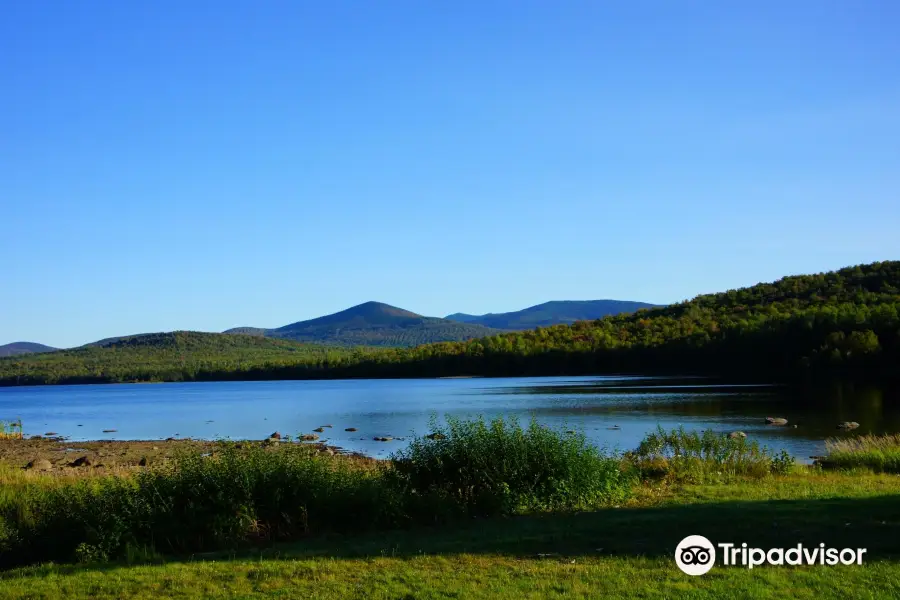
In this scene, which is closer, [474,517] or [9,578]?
[9,578]

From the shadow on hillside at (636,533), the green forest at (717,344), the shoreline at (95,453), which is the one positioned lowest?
the shoreline at (95,453)

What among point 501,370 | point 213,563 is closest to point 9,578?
point 213,563

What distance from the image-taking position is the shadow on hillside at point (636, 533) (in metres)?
11.2

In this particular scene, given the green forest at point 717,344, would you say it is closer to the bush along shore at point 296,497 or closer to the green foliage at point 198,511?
the bush along shore at point 296,497

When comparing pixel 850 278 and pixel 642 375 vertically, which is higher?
pixel 850 278

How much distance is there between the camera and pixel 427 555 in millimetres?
11570

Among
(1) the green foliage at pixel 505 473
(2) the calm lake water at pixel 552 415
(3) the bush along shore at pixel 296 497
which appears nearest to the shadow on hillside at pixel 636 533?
(3) the bush along shore at pixel 296 497

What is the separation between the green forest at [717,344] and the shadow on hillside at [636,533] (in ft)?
251

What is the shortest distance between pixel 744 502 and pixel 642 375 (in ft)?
346

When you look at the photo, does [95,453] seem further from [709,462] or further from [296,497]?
[709,462]

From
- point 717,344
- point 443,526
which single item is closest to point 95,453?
point 443,526

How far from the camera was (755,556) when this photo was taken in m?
10.5

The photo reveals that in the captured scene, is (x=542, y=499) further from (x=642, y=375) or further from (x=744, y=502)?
(x=642, y=375)

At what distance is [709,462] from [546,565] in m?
11.6
